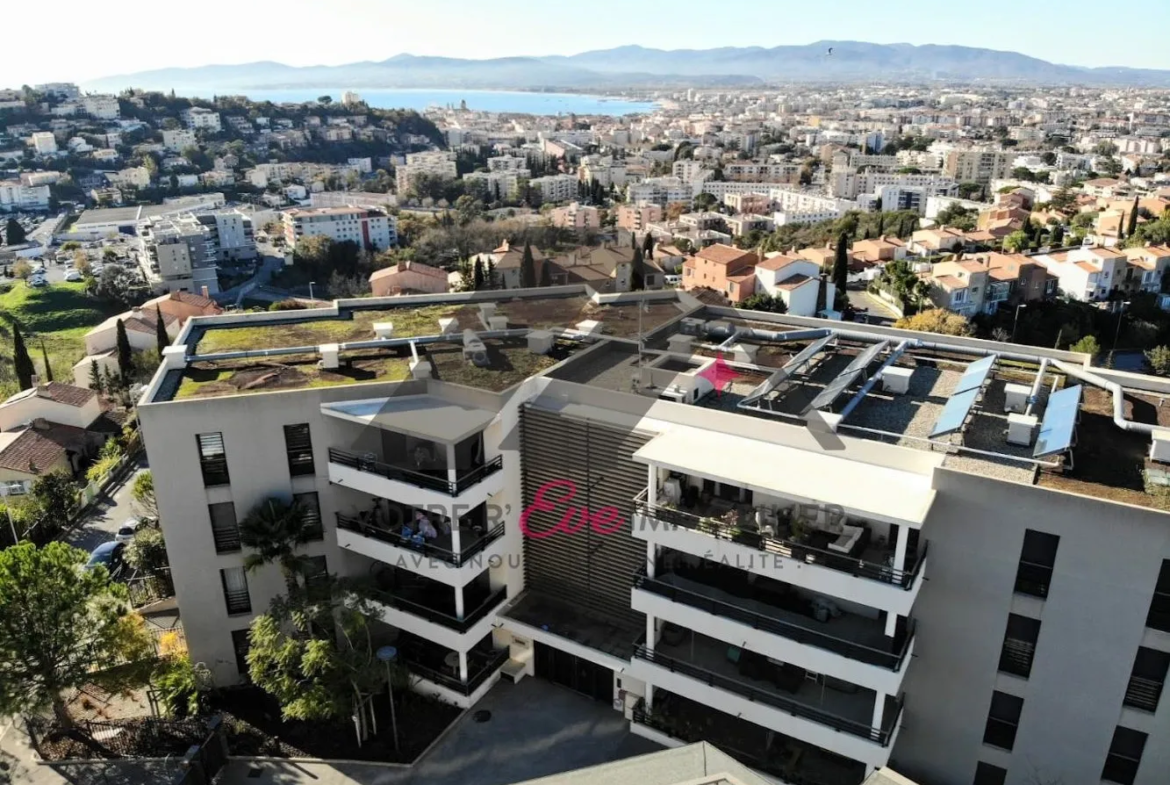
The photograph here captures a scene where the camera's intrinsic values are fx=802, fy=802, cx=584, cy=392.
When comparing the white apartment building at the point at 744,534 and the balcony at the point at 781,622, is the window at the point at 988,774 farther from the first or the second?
the balcony at the point at 781,622

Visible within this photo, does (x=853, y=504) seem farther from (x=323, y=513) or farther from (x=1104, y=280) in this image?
(x=1104, y=280)

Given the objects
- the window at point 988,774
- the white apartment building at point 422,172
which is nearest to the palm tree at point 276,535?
the window at point 988,774

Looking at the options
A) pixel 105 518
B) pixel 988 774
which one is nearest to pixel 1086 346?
pixel 988 774

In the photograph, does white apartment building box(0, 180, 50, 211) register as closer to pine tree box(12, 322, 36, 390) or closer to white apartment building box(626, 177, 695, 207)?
white apartment building box(626, 177, 695, 207)

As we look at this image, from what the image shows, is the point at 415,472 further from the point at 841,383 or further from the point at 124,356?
the point at 124,356

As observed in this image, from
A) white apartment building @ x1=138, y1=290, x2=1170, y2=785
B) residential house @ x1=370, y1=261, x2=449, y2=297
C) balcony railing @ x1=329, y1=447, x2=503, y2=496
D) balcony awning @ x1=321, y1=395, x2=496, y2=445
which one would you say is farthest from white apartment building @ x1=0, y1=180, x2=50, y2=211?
balcony awning @ x1=321, y1=395, x2=496, y2=445

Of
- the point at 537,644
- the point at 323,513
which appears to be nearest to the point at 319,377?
the point at 323,513
